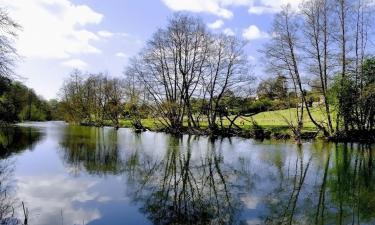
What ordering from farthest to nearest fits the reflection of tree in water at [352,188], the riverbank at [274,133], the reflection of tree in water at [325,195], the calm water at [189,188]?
the riverbank at [274,133], the reflection of tree in water at [352,188], the calm water at [189,188], the reflection of tree in water at [325,195]

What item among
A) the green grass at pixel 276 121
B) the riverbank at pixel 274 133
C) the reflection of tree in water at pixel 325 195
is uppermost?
the green grass at pixel 276 121

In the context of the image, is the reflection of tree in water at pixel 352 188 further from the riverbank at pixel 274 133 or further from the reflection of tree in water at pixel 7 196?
the riverbank at pixel 274 133

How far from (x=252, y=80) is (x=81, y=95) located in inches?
2113

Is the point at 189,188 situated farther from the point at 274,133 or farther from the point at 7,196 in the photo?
the point at 274,133

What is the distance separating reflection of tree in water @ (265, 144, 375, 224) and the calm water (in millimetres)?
27

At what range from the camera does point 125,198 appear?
1288 centimetres

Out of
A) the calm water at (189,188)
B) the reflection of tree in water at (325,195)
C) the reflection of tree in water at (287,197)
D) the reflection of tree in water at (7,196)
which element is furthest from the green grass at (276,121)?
the reflection of tree in water at (7,196)

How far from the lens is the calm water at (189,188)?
10.7m

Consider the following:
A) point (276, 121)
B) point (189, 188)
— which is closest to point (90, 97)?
point (276, 121)

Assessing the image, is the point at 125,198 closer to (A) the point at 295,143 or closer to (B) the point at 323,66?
(A) the point at 295,143

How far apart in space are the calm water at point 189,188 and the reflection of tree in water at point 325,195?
0.09ft

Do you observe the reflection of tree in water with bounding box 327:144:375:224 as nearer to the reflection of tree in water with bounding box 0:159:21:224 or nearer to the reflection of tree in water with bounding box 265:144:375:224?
the reflection of tree in water with bounding box 265:144:375:224

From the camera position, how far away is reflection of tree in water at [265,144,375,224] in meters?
10.6

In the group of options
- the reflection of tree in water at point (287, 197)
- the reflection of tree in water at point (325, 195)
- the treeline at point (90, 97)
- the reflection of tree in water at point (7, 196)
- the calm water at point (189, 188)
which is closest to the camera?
the reflection of tree in water at point (7, 196)
